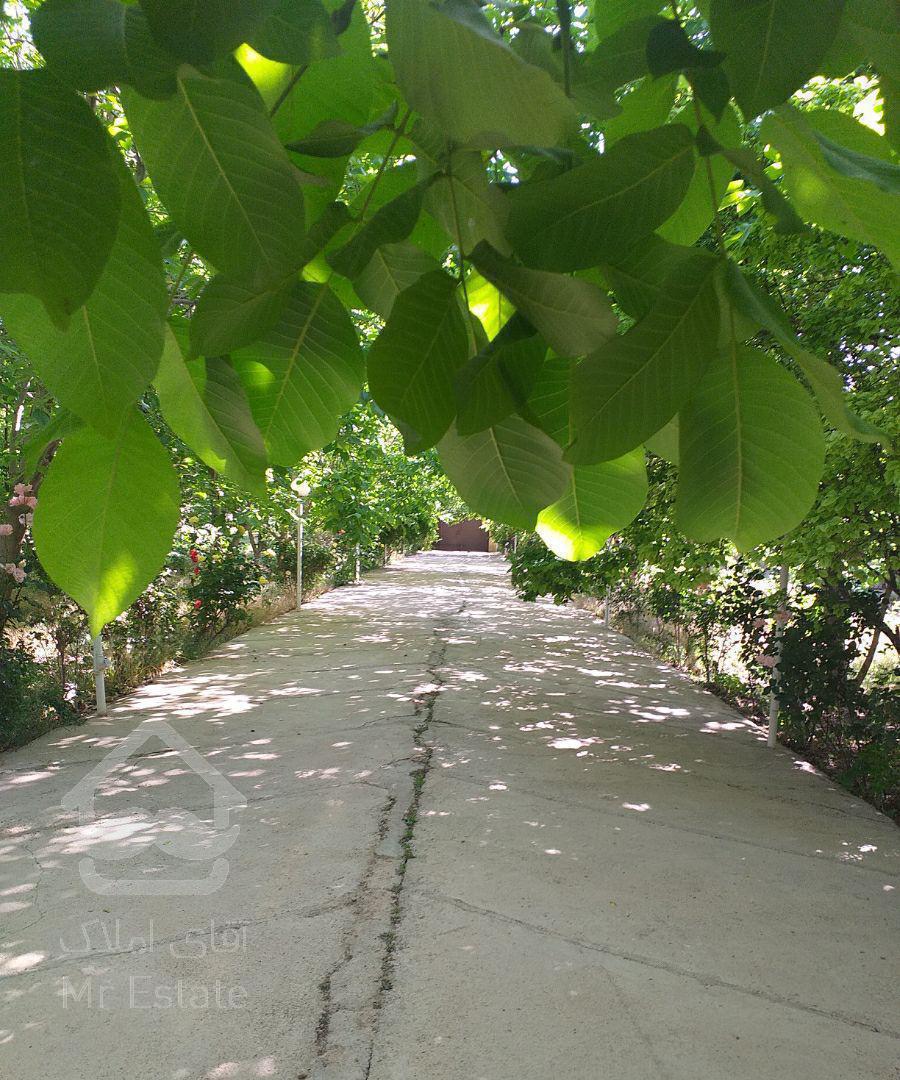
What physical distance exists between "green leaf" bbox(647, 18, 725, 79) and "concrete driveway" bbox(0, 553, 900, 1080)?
2436 mm

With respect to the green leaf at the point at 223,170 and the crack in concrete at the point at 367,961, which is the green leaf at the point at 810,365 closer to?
the green leaf at the point at 223,170

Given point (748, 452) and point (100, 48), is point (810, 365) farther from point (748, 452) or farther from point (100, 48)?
point (100, 48)

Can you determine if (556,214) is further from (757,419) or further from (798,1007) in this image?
(798,1007)

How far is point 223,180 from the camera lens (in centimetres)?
29

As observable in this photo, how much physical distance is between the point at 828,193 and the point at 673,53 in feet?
0.35

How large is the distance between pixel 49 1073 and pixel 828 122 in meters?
2.64

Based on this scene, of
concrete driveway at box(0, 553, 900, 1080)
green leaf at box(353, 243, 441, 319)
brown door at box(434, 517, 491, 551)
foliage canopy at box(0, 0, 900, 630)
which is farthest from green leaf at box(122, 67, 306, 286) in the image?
brown door at box(434, 517, 491, 551)

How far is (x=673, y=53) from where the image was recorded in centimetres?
34

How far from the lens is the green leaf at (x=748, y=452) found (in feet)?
1.12

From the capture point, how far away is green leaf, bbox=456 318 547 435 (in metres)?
0.33

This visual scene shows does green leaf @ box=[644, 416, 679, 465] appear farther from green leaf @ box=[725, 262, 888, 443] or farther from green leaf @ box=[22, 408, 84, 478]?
green leaf @ box=[22, 408, 84, 478]

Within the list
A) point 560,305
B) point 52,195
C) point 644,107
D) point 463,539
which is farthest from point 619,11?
point 463,539

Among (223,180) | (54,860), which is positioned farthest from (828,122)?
(54,860)

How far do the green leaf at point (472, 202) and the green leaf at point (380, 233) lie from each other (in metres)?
0.02
